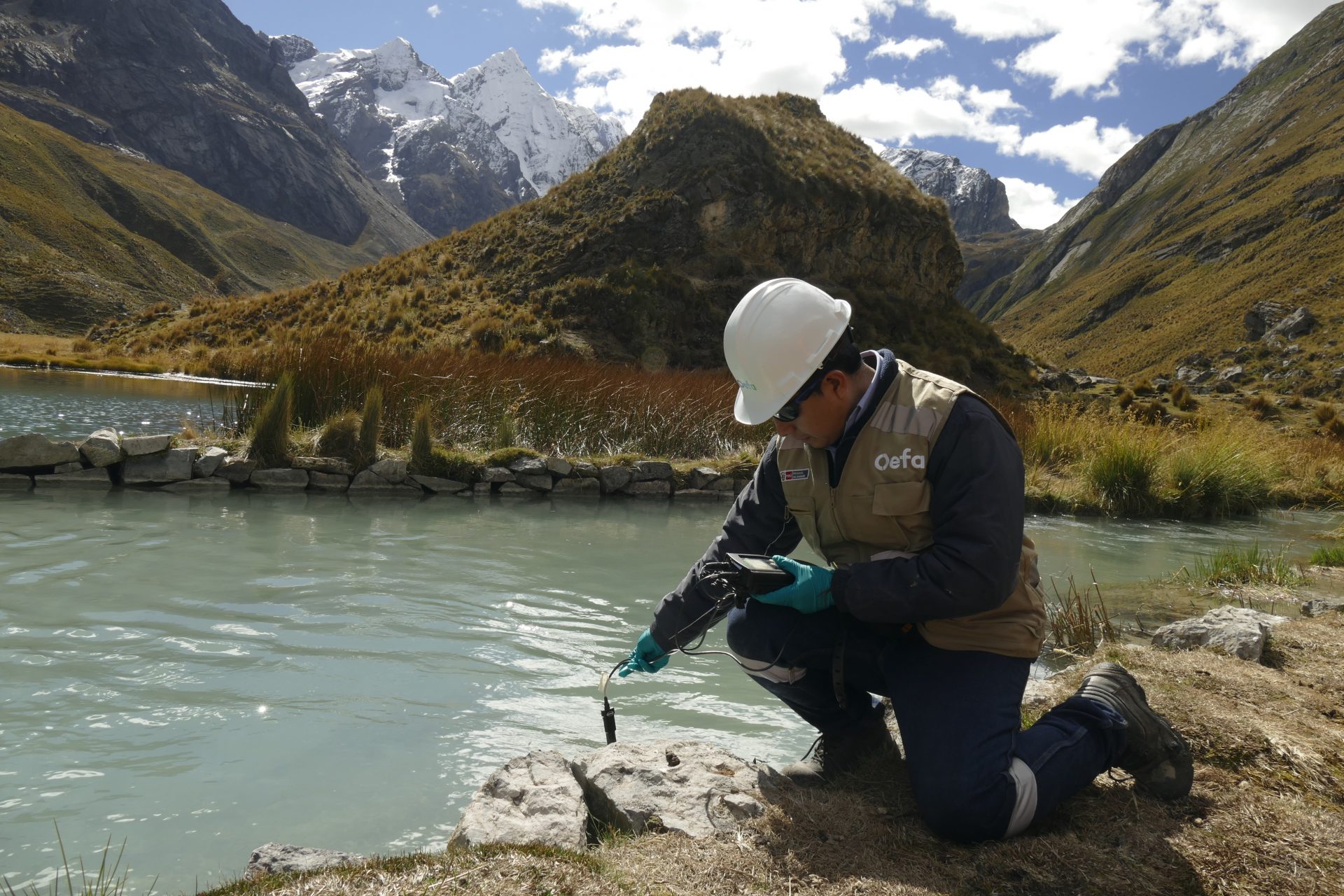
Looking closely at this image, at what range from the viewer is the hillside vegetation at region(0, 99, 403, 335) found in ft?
192

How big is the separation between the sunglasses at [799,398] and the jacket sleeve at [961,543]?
0.35 metres

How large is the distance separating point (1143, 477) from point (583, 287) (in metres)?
14.4

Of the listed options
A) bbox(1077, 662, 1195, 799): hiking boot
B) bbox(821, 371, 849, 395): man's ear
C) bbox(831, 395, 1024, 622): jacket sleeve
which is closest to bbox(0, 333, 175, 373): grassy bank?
bbox(821, 371, 849, 395): man's ear

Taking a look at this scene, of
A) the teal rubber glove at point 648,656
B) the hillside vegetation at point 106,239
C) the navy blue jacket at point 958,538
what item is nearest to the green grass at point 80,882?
the teal rubber glove at point 648,656

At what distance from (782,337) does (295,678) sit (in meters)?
2.44

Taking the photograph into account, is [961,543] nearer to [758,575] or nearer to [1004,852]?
[758,575]

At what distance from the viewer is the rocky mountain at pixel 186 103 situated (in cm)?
12812

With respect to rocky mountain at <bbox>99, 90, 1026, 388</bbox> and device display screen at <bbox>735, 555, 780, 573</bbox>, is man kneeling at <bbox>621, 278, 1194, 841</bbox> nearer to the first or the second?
device display screen at <bbox>735, 555, 780, 573</bbox>

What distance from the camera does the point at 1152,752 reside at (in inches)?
83.3

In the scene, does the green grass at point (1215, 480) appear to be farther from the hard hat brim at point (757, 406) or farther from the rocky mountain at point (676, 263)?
the rocky mountain at point (676, 263)

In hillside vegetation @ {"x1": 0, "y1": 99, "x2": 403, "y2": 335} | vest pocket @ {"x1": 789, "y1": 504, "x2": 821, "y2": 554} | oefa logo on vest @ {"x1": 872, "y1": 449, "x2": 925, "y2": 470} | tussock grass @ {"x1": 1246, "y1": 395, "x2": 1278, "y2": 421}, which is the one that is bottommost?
vest pocket @ {"x1": 789, "y1": 504, "x2": 821, "y2": 554}

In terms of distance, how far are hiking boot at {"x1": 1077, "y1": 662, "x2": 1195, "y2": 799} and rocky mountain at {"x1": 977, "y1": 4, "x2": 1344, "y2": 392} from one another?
1264 inches

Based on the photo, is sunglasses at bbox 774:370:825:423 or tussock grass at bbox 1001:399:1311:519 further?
tussock grass at bbox 1001:399:1311:519

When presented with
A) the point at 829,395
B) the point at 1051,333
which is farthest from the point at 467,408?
the point at 1051,333
